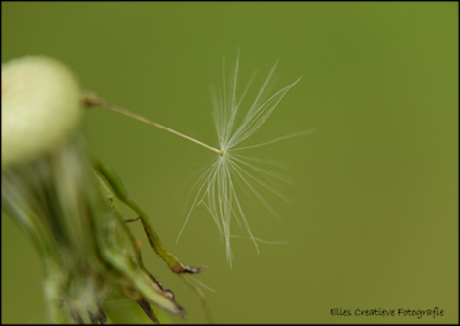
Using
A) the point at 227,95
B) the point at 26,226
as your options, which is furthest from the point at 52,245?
the point at 227,95

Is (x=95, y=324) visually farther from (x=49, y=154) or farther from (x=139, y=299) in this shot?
(x=49, y=154)

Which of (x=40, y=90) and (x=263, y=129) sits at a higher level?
(x=40, y=90)

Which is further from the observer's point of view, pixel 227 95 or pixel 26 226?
pixel 227 95

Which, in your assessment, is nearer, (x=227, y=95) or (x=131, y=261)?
(x=131, y=261)

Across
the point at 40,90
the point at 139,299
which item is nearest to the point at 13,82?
the point at 40,90

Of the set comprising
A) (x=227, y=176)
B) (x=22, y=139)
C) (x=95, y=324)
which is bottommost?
(x=95, y=324)

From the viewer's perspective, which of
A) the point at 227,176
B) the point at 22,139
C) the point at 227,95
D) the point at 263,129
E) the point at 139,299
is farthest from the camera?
the point at 263,129

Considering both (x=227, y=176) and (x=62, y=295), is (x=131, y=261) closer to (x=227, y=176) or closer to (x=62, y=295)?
(x=62, y=295)

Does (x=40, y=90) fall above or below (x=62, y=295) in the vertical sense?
above

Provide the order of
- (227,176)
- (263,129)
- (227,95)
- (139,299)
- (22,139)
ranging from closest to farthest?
(22,139) → (139,299) → (227,176) → (227,95) → (263,129)
